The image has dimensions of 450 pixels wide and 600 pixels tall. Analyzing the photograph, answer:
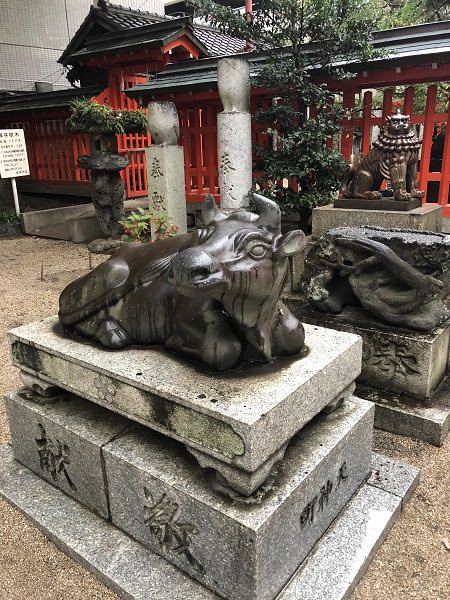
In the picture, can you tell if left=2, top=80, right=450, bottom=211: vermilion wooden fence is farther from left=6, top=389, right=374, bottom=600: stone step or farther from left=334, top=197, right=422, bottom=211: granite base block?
left=6, top=389, right=374, bottom=600: stone step

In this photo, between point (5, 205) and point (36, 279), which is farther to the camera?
point (5, 205)

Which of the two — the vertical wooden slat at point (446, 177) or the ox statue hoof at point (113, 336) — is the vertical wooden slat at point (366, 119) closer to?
the vertical wooden slat at point (446, 177)

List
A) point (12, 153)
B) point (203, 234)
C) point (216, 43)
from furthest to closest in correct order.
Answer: point (216, 43) < point (12, 153) < point (203, 234)

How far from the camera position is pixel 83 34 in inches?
562

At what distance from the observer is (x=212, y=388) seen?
2.14 meters

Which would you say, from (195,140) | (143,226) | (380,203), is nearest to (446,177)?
(380,203)

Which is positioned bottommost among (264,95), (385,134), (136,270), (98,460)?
(98,460)

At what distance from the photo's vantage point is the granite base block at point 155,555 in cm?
222

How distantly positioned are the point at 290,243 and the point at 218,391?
0.69 meters

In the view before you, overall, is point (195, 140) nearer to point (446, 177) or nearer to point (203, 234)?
point (446, 177)

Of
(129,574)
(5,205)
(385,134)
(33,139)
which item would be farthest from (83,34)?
(129,574)

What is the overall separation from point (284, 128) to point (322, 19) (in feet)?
5.07

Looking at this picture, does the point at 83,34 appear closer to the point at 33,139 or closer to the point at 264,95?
the point at 33,139

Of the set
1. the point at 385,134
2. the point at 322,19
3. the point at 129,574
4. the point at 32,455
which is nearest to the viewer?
the point at 129,574
